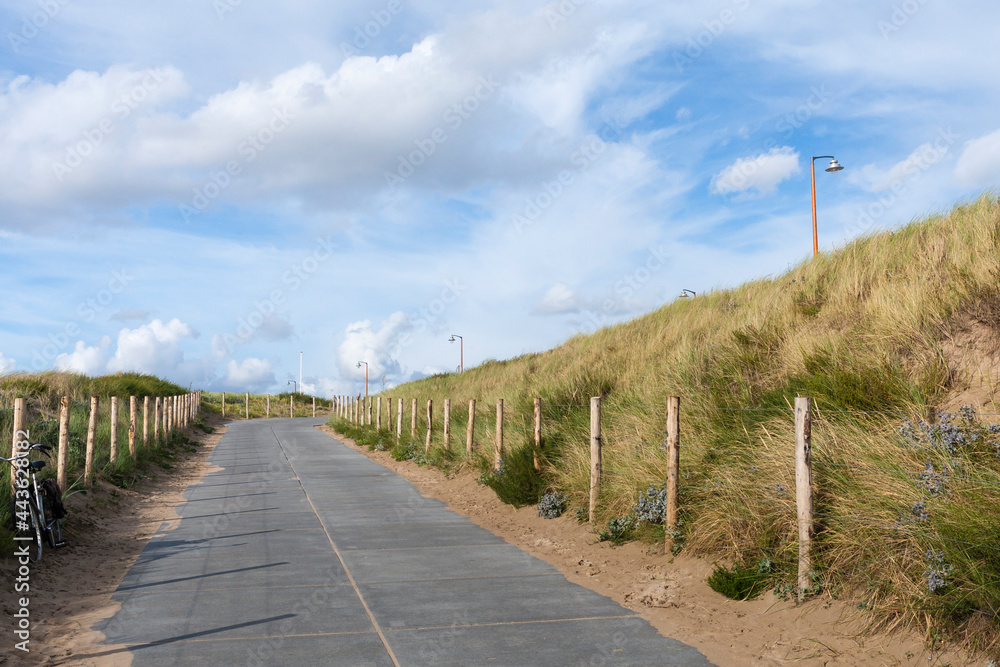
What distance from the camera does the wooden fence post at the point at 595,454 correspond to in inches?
417

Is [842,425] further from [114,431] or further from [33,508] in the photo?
[114,431]

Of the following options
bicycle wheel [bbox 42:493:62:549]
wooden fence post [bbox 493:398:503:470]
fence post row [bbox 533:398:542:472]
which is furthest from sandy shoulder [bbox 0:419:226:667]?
fence post row [bbox 533:398:542:472]

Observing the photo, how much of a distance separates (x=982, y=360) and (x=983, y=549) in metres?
4.01

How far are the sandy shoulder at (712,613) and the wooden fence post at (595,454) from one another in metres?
0.48

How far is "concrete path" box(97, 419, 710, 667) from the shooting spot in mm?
5910

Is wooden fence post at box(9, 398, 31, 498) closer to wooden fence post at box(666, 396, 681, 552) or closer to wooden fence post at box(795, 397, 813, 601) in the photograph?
wooden fence post at box(666, 396, 681, 552)

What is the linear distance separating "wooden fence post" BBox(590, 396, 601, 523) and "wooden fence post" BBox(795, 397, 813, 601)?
3.95 meters

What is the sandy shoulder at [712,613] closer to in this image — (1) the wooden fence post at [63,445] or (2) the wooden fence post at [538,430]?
(2) the wooden fence post at [538,430]

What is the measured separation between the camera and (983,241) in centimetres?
1050

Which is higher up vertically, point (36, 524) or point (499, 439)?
point (499, 439)

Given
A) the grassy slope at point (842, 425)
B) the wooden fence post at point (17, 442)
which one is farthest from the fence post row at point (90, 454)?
the grassy slope at point (842, 425)

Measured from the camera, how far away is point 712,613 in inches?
274

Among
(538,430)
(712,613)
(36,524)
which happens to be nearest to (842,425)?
(712,613)

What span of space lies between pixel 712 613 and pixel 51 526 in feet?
26.8
